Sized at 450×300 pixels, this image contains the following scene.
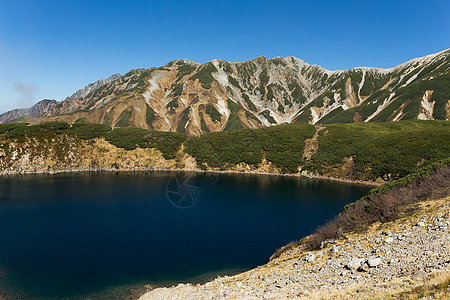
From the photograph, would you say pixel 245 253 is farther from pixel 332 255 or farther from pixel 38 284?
pixel 38 284

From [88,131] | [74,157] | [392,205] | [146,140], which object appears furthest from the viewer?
[146,140]

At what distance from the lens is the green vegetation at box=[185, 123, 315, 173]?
100250 millimetres

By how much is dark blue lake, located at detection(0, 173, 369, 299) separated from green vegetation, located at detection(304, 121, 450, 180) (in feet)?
52.3

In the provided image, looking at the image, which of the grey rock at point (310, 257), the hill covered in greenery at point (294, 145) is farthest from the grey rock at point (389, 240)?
the hill covered in greenery at point (294, 145)

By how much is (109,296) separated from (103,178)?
6575 centimetres

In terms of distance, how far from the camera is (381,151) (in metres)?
84.9

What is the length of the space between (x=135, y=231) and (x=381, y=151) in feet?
269

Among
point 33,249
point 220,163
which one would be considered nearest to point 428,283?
point 33,249

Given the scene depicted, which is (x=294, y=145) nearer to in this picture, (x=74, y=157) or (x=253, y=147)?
(x=253, y=147)

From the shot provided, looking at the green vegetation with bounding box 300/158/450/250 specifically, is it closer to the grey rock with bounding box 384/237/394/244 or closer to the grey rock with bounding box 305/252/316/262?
the grey rock with bounding box 305/252/316/262

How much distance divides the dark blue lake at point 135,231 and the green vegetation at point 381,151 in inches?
628

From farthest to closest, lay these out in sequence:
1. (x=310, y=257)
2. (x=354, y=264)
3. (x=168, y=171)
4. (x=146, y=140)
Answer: (x=146, y=140) → (x=168, y=171) → (x=310, y=257) → (x=354, y=264)

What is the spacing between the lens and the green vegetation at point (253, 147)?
3947 inches

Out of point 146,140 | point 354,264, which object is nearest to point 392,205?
point 354,264
